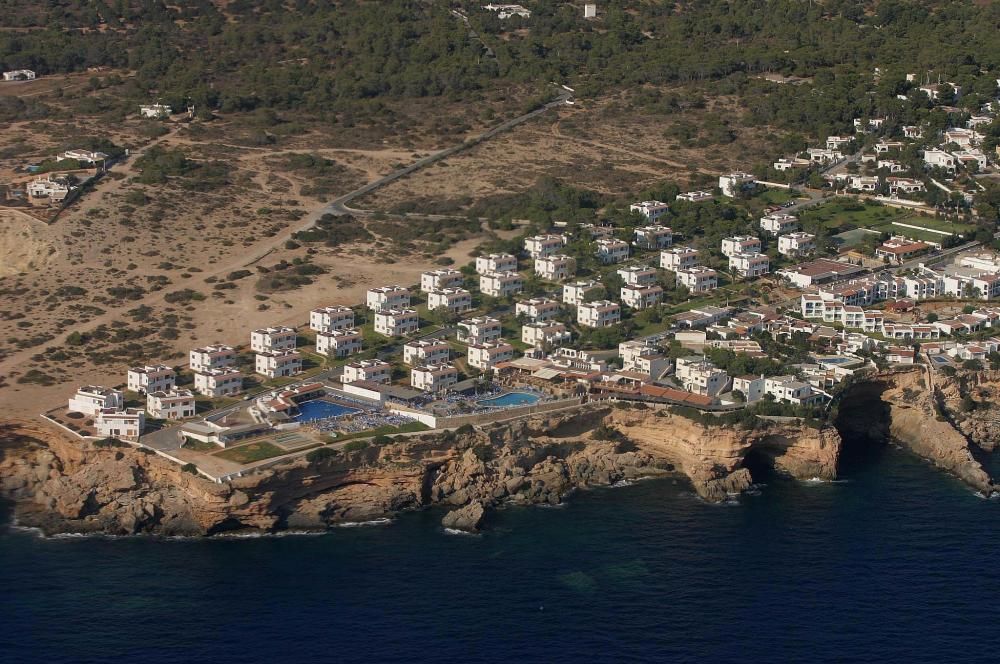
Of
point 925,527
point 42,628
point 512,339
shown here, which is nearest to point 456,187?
point 512,339

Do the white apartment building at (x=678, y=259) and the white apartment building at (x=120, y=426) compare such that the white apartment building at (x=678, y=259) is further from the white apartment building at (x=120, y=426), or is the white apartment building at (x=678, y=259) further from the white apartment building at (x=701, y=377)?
the white apartment building at (x=120, y=426)

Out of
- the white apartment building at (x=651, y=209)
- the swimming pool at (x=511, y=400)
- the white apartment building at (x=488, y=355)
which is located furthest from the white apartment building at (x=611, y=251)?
the swimming pool at (x=511, y=400)

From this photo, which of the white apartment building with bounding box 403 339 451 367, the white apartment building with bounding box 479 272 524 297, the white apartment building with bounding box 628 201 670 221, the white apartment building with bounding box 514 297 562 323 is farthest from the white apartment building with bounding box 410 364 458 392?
the white apartment building with bounding box 628 201 670 221

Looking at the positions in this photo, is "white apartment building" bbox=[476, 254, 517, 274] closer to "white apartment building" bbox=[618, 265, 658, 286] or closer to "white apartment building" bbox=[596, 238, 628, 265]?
"white apartment building" bbox=[596, 238, 628, 265]

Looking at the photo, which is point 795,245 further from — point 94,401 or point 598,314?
point 94,401

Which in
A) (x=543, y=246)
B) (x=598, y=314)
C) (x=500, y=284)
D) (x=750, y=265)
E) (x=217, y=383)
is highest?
(x=750, y=265)

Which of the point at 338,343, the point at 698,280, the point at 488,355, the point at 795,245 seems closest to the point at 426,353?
the point at 488,355
